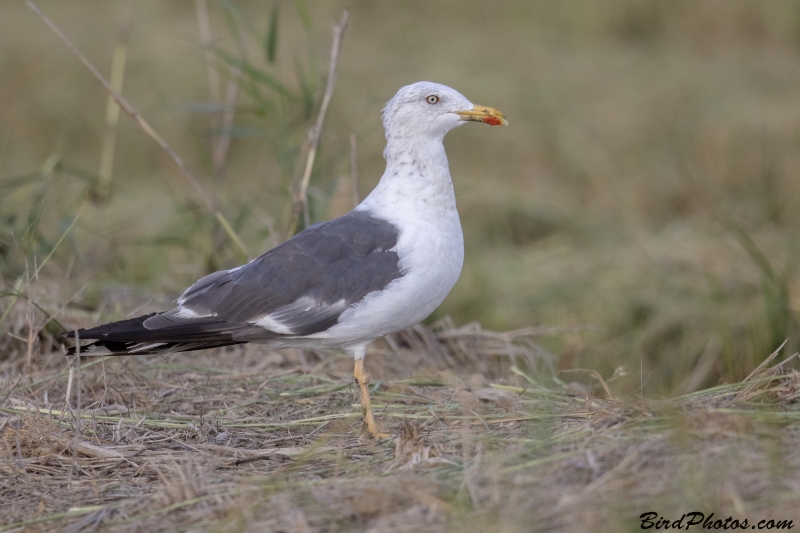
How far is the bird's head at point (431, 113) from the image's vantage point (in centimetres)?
370

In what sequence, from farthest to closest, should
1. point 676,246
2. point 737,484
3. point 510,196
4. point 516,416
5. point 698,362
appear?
point 510,196, point 676,246, point 698,362, point 516,416, point 737,484

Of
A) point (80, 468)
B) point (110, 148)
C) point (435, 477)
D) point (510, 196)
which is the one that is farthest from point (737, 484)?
point (510, 196)

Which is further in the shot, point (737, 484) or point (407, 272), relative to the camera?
point (407, 272)

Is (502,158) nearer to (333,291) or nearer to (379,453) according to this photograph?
(333,291)

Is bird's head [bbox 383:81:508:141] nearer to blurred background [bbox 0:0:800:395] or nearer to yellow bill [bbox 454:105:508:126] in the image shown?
yellow bill [bbox 454:105:508:126]

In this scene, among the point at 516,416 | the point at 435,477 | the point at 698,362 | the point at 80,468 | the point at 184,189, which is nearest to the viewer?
the point at 435,477

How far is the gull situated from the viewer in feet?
10.8

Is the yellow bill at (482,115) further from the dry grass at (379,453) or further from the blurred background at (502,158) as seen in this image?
the blurred background at (502,158)

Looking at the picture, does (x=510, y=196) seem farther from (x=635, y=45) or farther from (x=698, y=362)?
(x=635, y=45)

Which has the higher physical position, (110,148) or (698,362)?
(110,148)

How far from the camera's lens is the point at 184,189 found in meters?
8.77

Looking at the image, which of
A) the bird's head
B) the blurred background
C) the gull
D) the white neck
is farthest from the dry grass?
→ the bird's head

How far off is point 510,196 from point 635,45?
3533 mm

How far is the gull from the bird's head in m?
0.24
